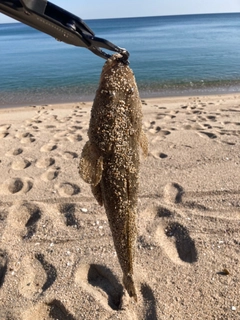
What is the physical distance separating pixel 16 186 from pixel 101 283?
2.66 meters

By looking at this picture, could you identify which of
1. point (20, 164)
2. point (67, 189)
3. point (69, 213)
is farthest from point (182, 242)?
point (20, 164)

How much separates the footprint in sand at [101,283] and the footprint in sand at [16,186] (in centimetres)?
215

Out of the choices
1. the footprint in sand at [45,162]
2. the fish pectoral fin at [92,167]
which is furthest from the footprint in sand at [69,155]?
the fish pectoral fin at [92,167]

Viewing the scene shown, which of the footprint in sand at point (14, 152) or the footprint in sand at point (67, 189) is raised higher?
the footprint in sand at point (67, 189)

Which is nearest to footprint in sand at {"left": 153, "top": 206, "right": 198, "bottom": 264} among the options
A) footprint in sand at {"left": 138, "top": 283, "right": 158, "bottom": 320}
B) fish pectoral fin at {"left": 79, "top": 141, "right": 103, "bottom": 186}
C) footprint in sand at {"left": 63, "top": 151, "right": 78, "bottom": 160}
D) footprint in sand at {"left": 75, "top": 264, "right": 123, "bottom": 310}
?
footprint in sand at {"left": 138, "top": 283, "right": 158, "bottom": 320}

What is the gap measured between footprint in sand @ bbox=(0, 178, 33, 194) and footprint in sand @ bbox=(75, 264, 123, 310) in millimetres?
2145

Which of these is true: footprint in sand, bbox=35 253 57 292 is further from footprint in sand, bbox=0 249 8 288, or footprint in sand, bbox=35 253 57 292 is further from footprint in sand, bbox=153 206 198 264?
footprint in sand, bbox=153 206 198 264

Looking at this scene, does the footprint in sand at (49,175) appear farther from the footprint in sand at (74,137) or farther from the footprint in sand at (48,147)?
the footprint in sand at (74,137)

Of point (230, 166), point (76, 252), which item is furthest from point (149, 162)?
point (76, 252)

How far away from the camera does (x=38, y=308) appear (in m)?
3.44

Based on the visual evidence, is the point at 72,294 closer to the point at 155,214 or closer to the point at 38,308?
the point at 38,308

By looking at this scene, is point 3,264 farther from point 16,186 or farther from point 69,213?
point 16,186

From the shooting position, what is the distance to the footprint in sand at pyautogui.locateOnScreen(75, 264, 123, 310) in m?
3.57

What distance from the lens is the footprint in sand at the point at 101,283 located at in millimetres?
3566
